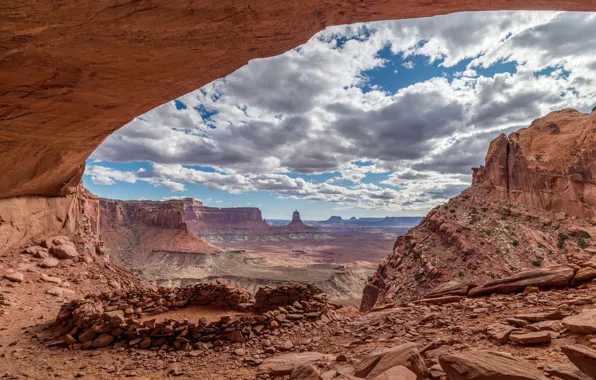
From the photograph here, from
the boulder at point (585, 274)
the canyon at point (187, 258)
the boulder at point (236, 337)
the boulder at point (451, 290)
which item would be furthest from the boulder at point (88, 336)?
the canyon at point (187, 258)

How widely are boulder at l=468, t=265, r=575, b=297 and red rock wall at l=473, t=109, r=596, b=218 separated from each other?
23821mm

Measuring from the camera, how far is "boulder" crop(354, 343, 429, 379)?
3.52 meters

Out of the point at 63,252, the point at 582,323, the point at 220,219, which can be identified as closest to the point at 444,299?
the point at 582,323

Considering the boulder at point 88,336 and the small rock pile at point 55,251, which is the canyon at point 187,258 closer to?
the small rock pile at point 55,251

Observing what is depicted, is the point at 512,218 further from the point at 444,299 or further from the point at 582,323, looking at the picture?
the point at 582,323

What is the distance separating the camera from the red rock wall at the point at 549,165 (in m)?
25.0

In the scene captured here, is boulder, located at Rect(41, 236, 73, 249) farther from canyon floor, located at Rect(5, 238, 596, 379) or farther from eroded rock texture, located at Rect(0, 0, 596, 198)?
eroded rock texture, located at Rect(0, 0, 596, 198)

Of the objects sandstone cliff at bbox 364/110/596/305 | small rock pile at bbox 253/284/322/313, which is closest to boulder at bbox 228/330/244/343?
small rock pile at bbox 253/284/322/313

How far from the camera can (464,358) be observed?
312cm

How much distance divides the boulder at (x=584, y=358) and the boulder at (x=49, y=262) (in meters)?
17.4

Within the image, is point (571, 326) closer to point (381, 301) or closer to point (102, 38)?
point (102, 38)

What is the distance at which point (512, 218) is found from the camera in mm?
24688

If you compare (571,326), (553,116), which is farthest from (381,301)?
(553,116)

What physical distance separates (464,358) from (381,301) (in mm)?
19034
